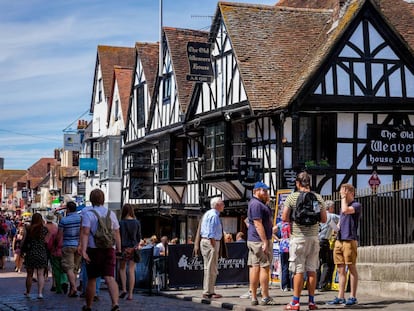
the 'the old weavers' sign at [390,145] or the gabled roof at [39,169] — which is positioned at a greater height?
the gabled roof at [39,169]

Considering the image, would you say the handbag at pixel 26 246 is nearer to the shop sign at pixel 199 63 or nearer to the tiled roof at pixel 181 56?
the shop sign at pixel 199 63

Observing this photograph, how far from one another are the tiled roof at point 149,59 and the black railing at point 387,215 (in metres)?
22.2

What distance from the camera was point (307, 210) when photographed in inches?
437

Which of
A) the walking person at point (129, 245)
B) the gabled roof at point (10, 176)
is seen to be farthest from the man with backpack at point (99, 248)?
the gabled roof at point (10, 176)

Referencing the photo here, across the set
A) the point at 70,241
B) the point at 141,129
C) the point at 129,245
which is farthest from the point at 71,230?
the point at 141,129

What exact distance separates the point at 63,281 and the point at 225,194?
42.2 ft

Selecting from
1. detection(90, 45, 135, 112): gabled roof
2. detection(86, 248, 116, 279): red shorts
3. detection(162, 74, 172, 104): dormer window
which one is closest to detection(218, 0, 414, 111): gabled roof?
detection(162, 74, 172, 104): dormer window

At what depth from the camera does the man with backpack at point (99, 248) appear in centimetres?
1090

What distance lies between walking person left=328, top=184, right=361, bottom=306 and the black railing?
1.77 metres

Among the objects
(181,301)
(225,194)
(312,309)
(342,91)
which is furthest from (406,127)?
(312,309)

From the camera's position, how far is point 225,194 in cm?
2831

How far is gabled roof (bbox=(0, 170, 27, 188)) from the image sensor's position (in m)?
136

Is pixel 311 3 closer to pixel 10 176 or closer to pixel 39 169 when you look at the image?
pixel 39 169

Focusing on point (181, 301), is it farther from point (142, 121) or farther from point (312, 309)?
point (142, 121)
